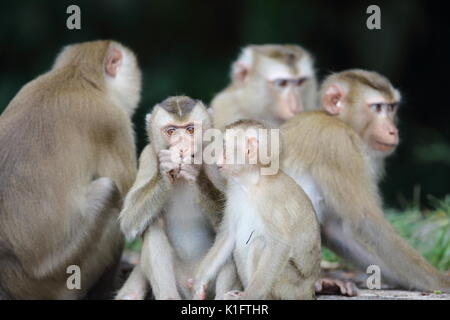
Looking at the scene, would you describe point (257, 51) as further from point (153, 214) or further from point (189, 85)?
point (153, 214)

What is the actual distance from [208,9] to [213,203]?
612 centimetres

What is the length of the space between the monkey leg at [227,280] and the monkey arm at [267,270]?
29cm

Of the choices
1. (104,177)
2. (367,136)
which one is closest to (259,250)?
(104,177)

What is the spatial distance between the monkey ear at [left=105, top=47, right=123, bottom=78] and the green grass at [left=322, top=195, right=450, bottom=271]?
285 cm

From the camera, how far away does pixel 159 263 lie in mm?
5559

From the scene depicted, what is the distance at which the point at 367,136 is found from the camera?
6.94m

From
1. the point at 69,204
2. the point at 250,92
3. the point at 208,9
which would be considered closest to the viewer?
the point at 69,204

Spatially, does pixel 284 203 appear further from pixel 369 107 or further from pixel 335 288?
pixel 369 107

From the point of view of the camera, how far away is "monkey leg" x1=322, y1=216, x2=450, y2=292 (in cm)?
642

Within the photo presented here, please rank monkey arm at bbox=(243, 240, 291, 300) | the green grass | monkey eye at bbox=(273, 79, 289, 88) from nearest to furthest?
monkey arm at bbox=(243, 240, 291, 300), the green grass, monkey eye at bbox=(273, 79, 289, 88)

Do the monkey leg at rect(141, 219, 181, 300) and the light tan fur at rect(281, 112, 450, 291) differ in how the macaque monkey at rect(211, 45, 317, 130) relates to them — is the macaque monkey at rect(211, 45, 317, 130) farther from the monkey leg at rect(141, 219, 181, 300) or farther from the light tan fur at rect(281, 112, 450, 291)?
the monkey leg at rect(141, 219, 181, 300)

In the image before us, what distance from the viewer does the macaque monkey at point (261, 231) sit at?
17.0ft

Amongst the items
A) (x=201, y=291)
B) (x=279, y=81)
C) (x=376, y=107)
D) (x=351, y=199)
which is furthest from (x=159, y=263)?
(x=279, y=81)

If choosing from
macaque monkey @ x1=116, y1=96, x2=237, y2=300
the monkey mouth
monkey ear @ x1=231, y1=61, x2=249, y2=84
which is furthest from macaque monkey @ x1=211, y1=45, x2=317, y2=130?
macaque monkey @ x1=116, y1=96, x2=237, y2=300
